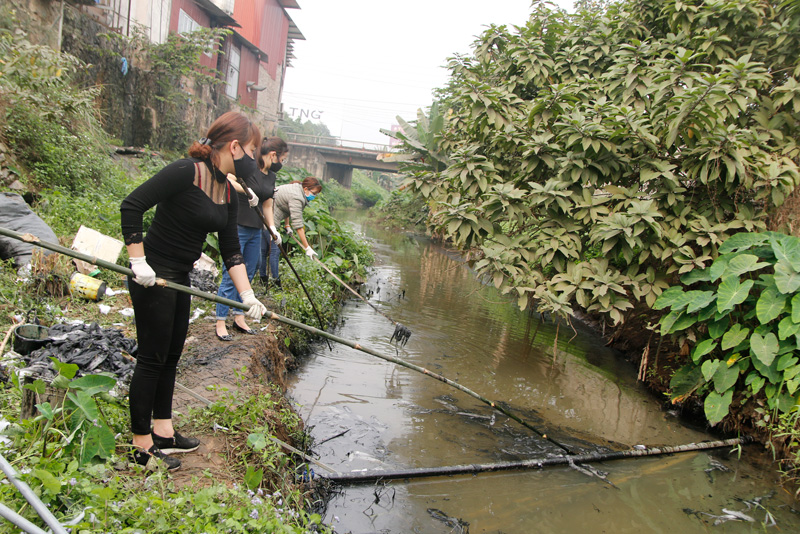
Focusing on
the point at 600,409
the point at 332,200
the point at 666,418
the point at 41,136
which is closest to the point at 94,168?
the point at 41,136

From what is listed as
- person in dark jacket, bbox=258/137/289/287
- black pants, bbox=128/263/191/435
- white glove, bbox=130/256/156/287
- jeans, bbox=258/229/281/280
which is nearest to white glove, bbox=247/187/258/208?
person in dark jacket, bbox=258/137/289/287

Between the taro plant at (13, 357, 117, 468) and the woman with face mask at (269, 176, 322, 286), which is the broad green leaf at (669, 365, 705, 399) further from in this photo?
the taro plant at (13, 357, 117, 468)

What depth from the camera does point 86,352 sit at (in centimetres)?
310

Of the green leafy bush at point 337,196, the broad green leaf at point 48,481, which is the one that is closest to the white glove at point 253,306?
the broad green leaf at point 48,481

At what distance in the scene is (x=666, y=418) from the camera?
5242 mm

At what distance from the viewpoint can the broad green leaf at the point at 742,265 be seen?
14.0ft

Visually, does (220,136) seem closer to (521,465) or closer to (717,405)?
(521,465)

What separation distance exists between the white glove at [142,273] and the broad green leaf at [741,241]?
188 inches

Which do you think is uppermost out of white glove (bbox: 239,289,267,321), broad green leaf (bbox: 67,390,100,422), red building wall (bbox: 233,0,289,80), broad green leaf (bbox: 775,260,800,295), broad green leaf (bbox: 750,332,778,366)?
red building wall (bbox: 233,0,289,80)

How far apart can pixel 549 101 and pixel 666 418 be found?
358cm

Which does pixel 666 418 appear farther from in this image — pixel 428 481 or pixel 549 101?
pixel 549 101

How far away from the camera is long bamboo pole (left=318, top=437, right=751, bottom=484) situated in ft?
10.8

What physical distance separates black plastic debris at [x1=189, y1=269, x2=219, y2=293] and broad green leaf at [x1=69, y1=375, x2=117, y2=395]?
10.3ft

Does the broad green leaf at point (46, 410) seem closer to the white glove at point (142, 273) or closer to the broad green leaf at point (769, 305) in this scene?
the white glove at point (142, 273)
